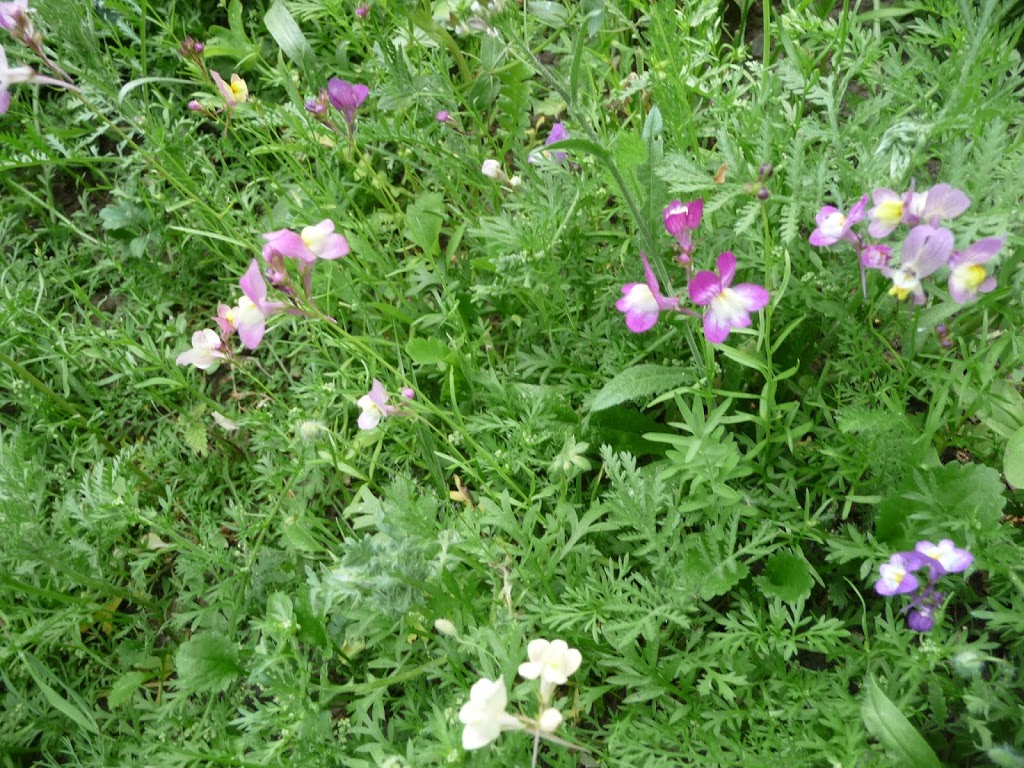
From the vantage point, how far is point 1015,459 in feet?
4.85

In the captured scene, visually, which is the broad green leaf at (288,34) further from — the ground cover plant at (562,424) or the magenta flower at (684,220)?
the magenta flower at (684,220)

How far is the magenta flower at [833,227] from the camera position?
1.40m

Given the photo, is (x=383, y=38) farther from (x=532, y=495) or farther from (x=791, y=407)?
(x=791, y=407)

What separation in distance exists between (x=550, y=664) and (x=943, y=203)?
953mm

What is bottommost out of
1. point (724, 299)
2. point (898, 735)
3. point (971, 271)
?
point (898, 735)

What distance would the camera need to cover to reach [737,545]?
1638mm

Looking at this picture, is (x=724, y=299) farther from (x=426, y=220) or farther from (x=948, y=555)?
(x=426, y=220)

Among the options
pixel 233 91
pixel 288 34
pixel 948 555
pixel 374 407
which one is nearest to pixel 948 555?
pixel 948 555

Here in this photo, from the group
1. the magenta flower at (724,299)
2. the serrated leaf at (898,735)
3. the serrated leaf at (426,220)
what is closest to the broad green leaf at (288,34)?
the serrated leaf at (426,220)

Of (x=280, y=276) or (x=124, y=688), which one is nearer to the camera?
(x=280, y=276)

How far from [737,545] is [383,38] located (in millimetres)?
1500

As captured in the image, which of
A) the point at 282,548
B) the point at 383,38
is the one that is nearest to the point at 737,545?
the point at 282,548

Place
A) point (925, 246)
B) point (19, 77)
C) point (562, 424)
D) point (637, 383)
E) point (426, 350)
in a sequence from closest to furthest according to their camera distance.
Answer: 1. point (925, 246)
2. point (19, 77)
3. point (637, 383)
4. point (562, 424)
5. point (426, 350)

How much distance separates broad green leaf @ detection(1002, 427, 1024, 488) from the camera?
57.7 inches
